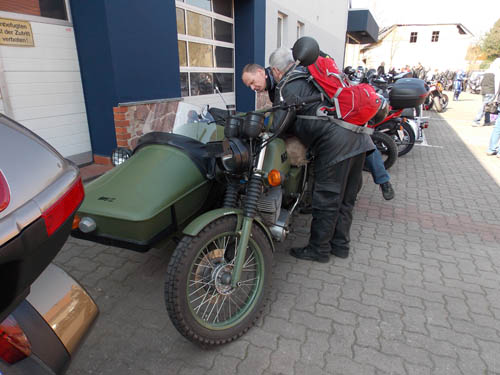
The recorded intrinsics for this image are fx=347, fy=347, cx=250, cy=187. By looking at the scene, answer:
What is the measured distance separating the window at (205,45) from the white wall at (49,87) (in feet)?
7.31

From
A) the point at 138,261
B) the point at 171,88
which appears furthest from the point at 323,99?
the point at 171,88

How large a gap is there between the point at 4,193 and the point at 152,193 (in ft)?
3.74

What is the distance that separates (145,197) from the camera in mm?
2027

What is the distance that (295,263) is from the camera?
3.00 metres

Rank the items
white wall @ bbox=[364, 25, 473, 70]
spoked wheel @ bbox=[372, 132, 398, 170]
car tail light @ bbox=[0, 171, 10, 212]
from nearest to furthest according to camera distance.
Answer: car tail light @ bbox=[0, 171, 10, 212] < spoked wheel @ bbox=[372, 132, 398, 170] < white wall @ bbox=[364, 25, 473, 70]

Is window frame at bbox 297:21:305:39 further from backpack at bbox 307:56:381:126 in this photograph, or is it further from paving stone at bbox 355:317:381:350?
paving stone at bbox 355:317:381:350

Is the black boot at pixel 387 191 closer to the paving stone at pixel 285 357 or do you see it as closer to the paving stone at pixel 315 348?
the paving stone at pixel 315 348

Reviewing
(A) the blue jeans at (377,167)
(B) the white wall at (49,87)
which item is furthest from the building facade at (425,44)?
(B) the white wall at (49,87)

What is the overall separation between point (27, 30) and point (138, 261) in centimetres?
317

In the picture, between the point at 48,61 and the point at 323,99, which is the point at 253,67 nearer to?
the point at 323,99

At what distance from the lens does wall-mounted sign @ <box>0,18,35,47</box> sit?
3.83m

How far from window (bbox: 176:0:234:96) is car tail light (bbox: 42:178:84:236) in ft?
18.8

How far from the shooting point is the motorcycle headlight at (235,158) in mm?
2020

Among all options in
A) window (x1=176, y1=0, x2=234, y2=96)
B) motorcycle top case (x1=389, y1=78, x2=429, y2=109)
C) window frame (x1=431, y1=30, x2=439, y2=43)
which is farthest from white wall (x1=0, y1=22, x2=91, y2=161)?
window frame (x1=431, y1=30, x2=439, y2=43)
